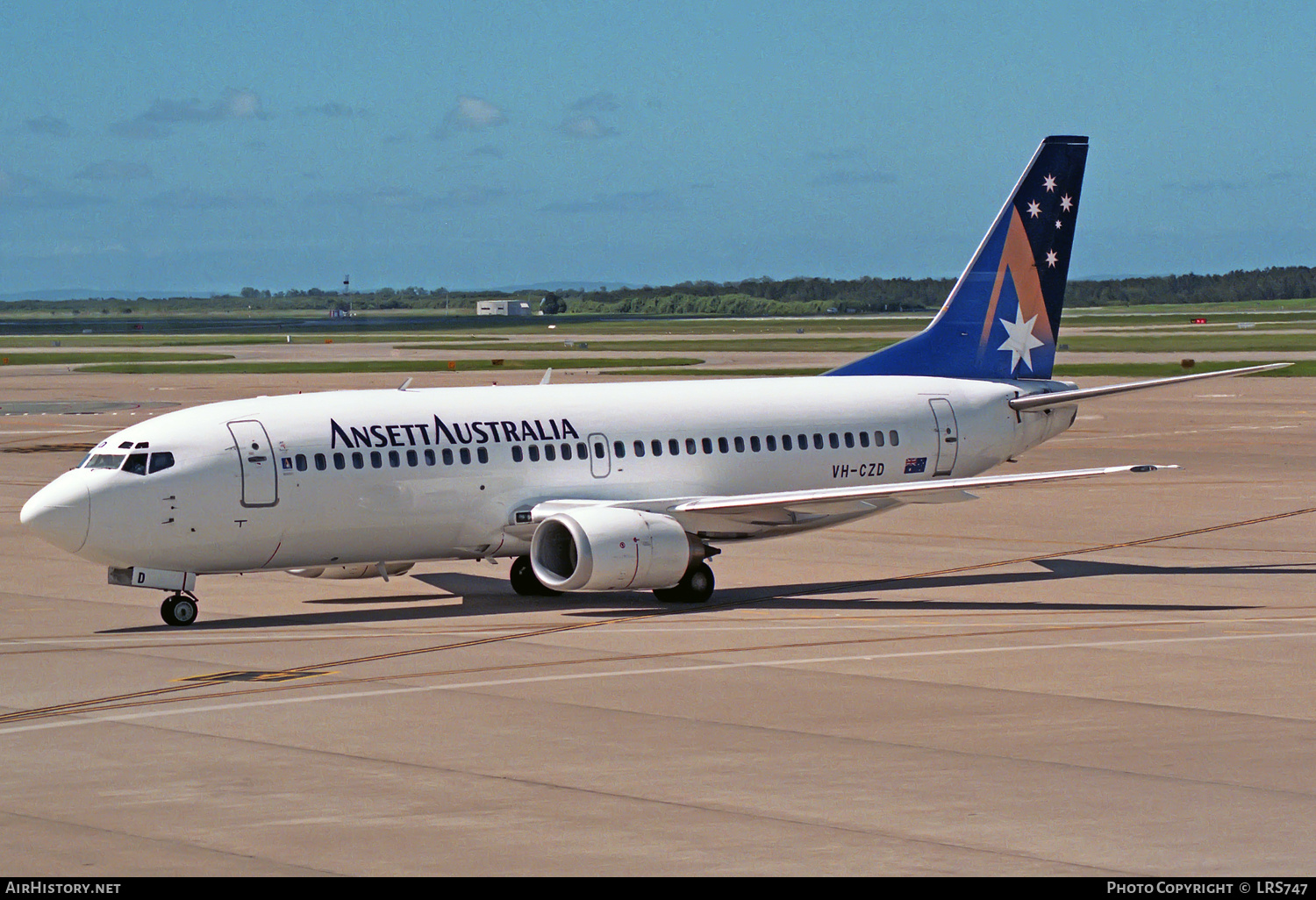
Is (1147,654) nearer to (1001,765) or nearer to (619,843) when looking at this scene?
(1001,765)

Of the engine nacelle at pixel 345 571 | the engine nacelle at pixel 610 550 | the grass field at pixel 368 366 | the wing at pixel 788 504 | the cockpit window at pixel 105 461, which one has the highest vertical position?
the cockpit window at pixel 105 461

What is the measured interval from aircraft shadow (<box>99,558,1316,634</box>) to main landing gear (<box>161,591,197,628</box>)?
0.67ft

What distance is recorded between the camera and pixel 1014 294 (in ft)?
133

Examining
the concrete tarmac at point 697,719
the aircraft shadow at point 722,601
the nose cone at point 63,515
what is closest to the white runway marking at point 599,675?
the concrete tarmac at point 697,719

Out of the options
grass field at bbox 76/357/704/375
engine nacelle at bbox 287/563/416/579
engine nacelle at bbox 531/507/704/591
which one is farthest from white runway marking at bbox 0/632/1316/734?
grass field at bbox 76/357/704/375

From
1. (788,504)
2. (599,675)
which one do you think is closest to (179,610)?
(599,675)

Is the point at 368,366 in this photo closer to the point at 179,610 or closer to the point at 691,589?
the point at 691,589

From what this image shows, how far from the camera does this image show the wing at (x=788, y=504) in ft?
107

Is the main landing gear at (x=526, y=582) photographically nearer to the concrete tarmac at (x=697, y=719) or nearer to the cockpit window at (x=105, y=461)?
the concrete tarmac at (x=697, y=719)

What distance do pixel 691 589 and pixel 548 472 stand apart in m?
3.45

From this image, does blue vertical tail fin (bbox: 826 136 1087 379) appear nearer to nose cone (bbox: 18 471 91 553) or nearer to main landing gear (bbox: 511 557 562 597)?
main landing gear (bbox: 511 557 562 597)

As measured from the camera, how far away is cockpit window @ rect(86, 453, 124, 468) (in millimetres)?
30531

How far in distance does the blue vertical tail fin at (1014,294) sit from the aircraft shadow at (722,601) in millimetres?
5198

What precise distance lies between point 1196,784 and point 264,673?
13.2 meters
